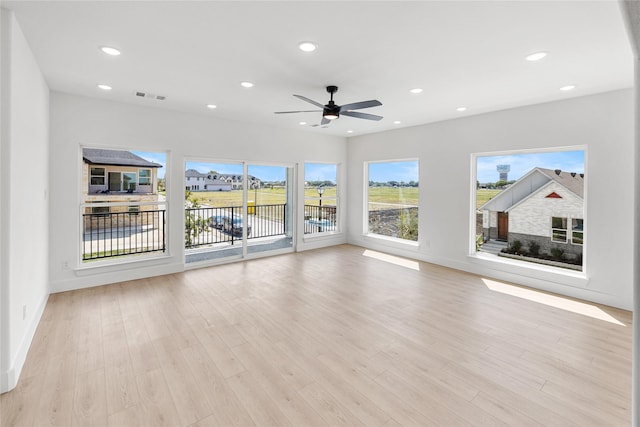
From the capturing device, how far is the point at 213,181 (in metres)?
5.74

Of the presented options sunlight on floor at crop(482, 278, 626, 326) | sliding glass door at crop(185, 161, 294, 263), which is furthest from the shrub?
sliding glass door at crop(185, 161, 294, 263)

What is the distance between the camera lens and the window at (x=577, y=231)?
429 cm

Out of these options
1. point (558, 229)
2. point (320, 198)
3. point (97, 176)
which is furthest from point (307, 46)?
point (320, 198)

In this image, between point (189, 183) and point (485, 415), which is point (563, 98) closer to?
point (485, 415)

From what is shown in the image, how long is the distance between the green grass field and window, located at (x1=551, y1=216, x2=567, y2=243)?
0.94 meters

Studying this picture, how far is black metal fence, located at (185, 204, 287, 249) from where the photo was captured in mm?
5680

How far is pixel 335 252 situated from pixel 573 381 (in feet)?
15.8

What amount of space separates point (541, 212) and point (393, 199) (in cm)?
287

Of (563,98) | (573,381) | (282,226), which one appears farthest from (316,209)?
(573,381)

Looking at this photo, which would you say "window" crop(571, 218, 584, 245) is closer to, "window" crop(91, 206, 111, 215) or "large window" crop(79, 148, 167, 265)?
"large window" crop(79, 148, 167, 265)

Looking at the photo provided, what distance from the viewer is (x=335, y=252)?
22.5ft

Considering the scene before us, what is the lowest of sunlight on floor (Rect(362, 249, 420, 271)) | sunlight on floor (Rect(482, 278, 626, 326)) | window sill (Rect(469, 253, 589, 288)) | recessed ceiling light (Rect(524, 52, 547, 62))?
sunlight on floor (Rect(482, 278, 626, 326))

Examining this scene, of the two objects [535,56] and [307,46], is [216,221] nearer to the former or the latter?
[307,46]

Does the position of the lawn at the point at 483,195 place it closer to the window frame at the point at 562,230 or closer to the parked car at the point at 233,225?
the window frame at the point at 562,230
